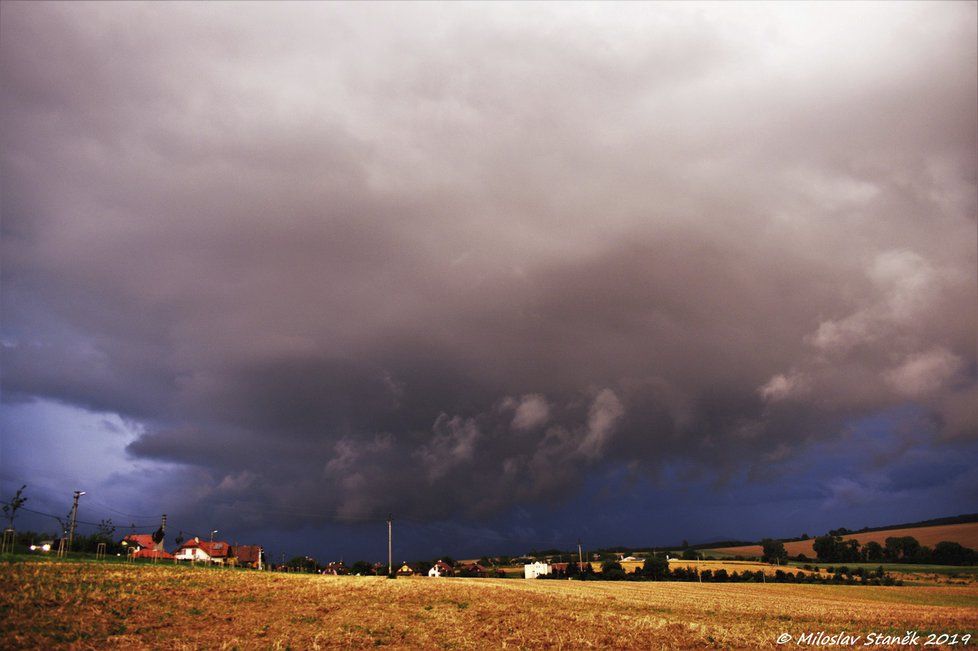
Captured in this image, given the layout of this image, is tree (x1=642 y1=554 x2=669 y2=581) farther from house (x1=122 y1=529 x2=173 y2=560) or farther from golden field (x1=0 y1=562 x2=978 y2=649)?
house (x1=122 y1=529 x2=173 y2=560)

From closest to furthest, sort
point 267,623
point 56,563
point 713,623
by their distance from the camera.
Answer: point 267,623 → point 713,623 → point 56,563

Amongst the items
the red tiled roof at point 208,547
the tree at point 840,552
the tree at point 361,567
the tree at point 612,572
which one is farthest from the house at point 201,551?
the tree at point 840,552

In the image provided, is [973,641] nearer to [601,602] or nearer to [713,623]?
[713,623]

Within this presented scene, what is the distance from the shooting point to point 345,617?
4469cm

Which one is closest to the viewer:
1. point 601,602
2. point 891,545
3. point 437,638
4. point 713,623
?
point 437,638

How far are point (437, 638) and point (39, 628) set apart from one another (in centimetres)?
2183

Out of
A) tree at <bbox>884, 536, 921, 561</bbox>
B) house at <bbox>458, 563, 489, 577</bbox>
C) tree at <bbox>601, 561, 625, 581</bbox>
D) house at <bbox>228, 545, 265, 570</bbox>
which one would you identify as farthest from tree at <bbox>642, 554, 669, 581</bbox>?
house at <bbox>228, 545, 265, 570</bbox>

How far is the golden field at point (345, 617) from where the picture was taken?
123 ft

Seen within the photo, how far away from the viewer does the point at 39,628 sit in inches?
1391

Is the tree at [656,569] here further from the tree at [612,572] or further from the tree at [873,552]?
the tree at [873,552]

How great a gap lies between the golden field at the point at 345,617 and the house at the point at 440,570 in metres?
113

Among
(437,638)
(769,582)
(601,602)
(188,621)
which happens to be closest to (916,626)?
(601,602)

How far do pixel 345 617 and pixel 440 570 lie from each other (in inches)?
5498

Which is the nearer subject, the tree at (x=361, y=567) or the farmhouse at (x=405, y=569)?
the tree at (x=361, y=567)
